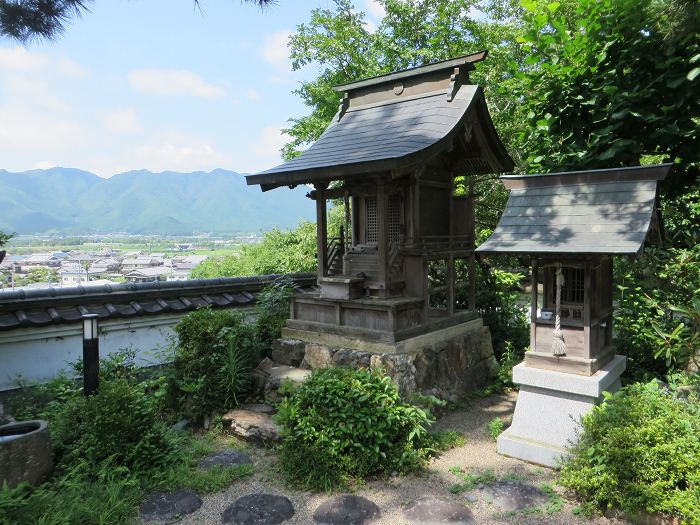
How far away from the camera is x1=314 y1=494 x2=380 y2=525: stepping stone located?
183 inches

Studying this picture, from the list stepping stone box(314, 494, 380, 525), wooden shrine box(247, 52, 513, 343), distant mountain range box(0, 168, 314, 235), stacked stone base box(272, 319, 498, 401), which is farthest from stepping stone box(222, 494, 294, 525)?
distant mountain range box(0, 168, 314, 235)

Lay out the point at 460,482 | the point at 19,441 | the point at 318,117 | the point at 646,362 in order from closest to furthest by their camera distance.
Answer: the point at 19,441 → the point at 460,482 → the point at 646,362 → the point at 318,117

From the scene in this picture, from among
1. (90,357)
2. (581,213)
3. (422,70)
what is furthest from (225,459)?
(422,70)

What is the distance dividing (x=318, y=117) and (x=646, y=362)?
13.1 metres

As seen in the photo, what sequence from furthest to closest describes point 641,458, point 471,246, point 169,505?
point 471,246 → point 169,505 → point 641,458

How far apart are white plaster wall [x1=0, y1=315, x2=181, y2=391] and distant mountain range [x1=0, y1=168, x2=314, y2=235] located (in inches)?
2780

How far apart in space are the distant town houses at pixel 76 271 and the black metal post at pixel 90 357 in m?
1.50

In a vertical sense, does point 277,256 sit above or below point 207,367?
above

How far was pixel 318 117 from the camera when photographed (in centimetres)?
1692

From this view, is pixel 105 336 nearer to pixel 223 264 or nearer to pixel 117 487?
pixel 117 487

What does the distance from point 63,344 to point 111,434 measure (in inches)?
105

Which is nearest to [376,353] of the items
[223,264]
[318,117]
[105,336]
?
[105,336]

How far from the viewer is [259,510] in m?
4.84

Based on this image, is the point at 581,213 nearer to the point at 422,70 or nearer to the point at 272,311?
the point at 422,70
